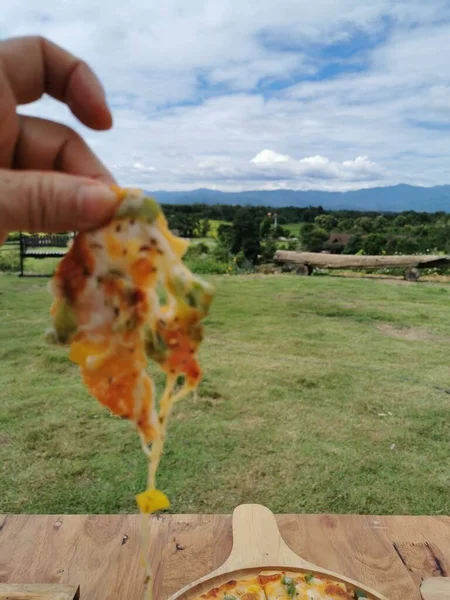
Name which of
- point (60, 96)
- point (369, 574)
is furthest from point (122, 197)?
point (369, 574)

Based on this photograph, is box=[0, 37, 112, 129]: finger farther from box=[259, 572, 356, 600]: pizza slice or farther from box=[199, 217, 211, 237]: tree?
box=[199, 217, 211, 237]: tree

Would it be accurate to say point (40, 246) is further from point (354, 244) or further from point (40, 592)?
point (40, 592)

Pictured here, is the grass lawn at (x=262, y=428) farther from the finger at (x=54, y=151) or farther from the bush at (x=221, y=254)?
the bush at (x=221, y=254)

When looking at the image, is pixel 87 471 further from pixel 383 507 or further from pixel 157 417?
pixel 157 417

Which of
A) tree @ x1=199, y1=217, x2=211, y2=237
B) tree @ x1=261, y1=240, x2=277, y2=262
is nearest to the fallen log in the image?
tree @ x1=261, y1=240, x2=277, y2=262

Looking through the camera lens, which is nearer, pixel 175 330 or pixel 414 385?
pixel 175 330

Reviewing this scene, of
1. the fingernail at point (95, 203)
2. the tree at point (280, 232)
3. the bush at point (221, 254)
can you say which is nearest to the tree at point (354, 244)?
the tree at point (280, 232)

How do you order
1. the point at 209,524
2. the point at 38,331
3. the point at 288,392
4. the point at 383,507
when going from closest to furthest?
the point at 209,524 < the point at 383,507 < the point at 288,392 < the point at 38,331

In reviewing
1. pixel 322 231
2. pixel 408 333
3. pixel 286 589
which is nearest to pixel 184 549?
pixel 286 589
